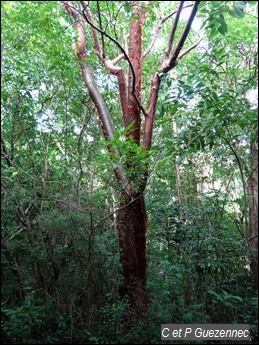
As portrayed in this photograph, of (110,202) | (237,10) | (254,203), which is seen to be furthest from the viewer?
(110,202)

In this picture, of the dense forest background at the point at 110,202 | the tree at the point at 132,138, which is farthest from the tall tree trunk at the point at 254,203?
the tree at the point at 132,138

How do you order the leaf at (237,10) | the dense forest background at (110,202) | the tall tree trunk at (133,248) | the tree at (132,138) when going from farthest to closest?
the tall tree trunk at (133,248) → the tree at (132,138) → the dense forest background at (110,202) → the leaf at (237,10)

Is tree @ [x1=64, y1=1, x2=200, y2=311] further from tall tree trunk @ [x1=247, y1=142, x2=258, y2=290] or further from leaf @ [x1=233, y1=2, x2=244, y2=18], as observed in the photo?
tall tree trunk @ [x1=247, y1=142, x2=258, y2=290]

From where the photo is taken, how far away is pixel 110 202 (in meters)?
3.19

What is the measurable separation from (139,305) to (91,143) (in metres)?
2.06

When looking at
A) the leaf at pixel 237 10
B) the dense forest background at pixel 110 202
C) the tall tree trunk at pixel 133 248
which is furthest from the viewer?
the tall tree trunk at pixel 133 248

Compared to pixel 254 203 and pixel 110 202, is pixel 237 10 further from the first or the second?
pixel 110 202

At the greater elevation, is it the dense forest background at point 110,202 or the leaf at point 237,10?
the leaf at point 237,10

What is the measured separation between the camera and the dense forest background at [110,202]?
2545 millimetres

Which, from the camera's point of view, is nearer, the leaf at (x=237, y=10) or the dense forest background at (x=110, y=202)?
the leaf at (x=237, y=10)

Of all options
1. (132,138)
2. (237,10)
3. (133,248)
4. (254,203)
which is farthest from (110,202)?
(237,10)

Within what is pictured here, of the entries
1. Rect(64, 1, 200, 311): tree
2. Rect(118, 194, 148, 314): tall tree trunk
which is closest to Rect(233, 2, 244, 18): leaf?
Rect(64, 1, 200, 311): tree

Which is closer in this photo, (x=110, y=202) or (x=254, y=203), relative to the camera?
(x=254, y=203)

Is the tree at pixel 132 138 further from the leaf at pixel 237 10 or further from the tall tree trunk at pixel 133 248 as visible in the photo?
the leaf at pixel 237 10
